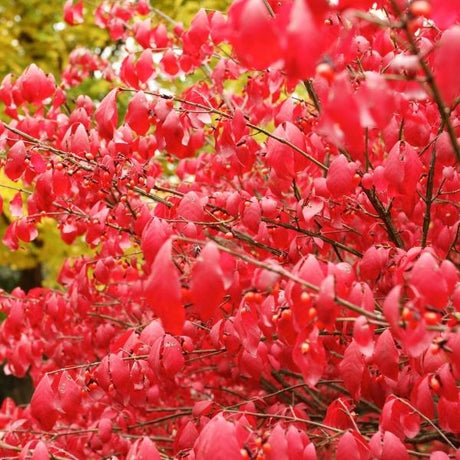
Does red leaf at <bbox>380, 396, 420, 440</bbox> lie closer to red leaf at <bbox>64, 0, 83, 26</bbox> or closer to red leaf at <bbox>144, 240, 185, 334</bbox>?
red leaf at <bbox>144, 240, 185, 334</bbox>

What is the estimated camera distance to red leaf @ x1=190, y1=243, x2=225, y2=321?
117 centimetres

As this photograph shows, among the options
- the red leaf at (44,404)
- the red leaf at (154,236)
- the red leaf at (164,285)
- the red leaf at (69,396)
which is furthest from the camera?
the red leaf at (69,396)

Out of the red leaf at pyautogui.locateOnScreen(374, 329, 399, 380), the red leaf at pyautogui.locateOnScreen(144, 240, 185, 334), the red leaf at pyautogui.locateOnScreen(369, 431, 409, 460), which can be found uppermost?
the red leaf at pyautogui.locateOnScreen(144, 240, 185, 334)

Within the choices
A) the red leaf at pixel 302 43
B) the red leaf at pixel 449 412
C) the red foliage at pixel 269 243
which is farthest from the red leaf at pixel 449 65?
the red leaf at pixel 449 412

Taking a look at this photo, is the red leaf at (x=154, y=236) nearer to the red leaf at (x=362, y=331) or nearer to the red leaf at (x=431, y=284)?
the red leaf at (x=362, y=331)

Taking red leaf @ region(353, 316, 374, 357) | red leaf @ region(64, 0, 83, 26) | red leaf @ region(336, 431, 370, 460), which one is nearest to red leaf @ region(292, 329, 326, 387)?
red leaf @ region(353, 316, 374, 357)

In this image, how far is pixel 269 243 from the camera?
2279 millimetres

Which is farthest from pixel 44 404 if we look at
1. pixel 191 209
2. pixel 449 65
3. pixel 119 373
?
pixel 449 65

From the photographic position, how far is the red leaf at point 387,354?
1.73 m

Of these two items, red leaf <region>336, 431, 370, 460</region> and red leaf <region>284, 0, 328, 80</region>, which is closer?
red leaf <region>284, 0, 328, 80</region>

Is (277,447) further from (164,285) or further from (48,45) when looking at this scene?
(48,45)

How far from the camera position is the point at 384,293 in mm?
2324

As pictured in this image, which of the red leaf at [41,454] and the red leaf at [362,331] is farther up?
the red leaf at [362,331]

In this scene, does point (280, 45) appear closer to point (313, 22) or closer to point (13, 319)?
point (313, 22)
